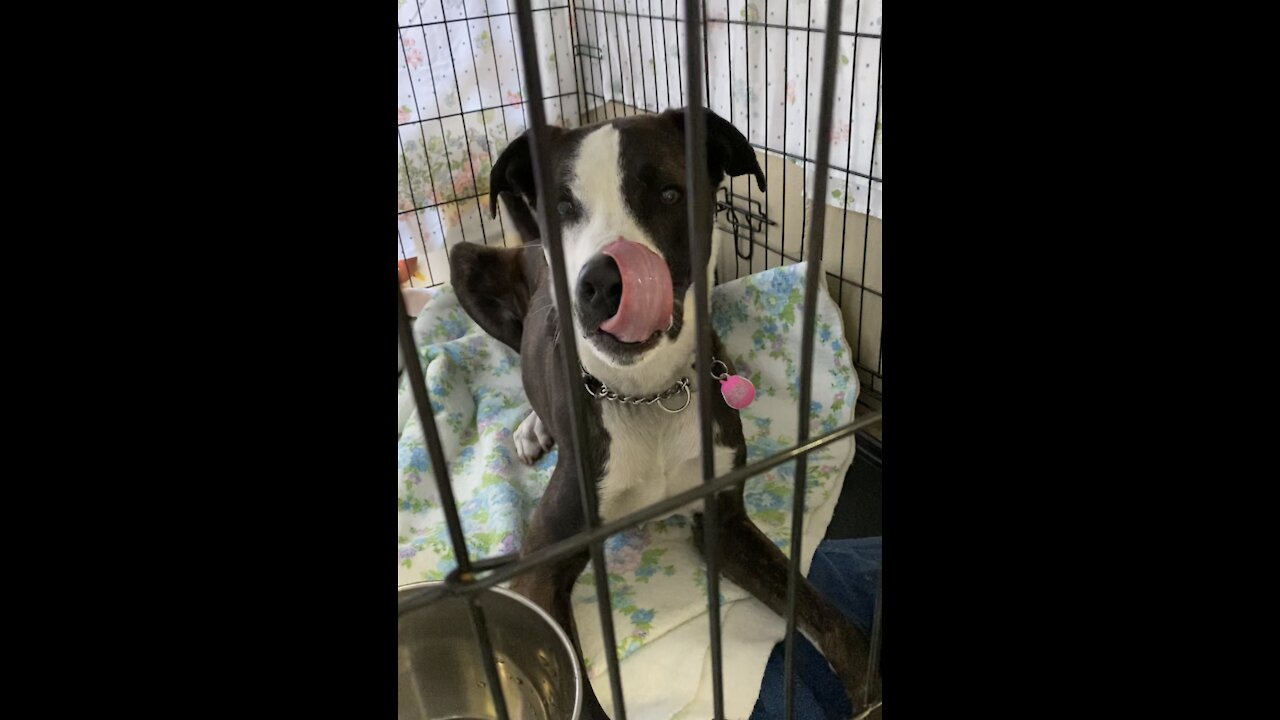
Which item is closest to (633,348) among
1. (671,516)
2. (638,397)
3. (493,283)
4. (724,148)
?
(638,397)

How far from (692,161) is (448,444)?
1.29 meters

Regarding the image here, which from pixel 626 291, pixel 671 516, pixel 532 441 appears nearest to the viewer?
pixel 626 291

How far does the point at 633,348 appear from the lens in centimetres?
90

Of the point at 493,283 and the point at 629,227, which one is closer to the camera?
the point at 629,227

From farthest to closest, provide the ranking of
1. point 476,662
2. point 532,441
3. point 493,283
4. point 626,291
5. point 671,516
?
point 493,283, point 532,441, point 671,516, point 476,662, point 626,291

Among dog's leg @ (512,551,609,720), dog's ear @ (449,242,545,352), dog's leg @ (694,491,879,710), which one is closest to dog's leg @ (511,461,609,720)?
dog's leg @ (512,551,609,720)

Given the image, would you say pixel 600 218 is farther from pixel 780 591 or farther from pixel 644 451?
pixel 780 591

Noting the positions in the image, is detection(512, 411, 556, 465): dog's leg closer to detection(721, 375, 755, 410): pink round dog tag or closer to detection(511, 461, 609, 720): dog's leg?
detection(511, 461, 609, 720): dog's leg

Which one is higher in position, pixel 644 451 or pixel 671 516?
pixel 644 451

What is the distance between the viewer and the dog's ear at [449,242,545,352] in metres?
1.69

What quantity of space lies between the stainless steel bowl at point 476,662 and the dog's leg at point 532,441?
554 millimetres

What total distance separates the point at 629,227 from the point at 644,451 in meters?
0.35

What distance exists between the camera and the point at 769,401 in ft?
5.30
